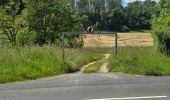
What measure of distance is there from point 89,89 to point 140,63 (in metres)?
6.35

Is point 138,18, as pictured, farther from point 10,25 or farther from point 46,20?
point 46,20

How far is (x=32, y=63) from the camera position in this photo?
1702 centimetres

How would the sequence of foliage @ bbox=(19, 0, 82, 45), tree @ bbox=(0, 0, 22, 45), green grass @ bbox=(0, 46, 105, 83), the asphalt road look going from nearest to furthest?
the asphalt road, green grass @ bbox=(0, 46, 105, 83), foliage @ bbox=(19, 0, 82, 45), tree @ bbox=(0, 0, 22, 45)

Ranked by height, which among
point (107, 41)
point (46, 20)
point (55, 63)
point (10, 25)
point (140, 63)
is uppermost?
point (46, 20)

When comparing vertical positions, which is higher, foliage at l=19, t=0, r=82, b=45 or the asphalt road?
foliage at l=19, t=0, r=82, b=45

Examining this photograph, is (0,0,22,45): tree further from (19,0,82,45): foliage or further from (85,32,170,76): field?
(85,32,170,76): field

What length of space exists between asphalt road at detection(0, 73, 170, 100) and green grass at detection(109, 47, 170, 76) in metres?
2.40

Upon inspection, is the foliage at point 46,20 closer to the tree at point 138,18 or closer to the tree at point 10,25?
the tree at point 10,25

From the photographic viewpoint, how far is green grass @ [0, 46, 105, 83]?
15.0 meters

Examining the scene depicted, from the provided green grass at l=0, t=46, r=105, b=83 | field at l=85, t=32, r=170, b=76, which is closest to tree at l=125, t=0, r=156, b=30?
field at l=85, t=32, r=170, b=76

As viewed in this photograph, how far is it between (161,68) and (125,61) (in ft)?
5.33

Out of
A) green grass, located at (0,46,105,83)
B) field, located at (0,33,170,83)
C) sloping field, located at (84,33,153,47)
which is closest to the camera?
green grass, located at (0,46,105,83)

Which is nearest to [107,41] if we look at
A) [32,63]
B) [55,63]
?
[55,63]

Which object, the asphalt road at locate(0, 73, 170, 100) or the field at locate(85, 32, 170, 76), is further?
the field at locate(85, 32, 170, 76)
